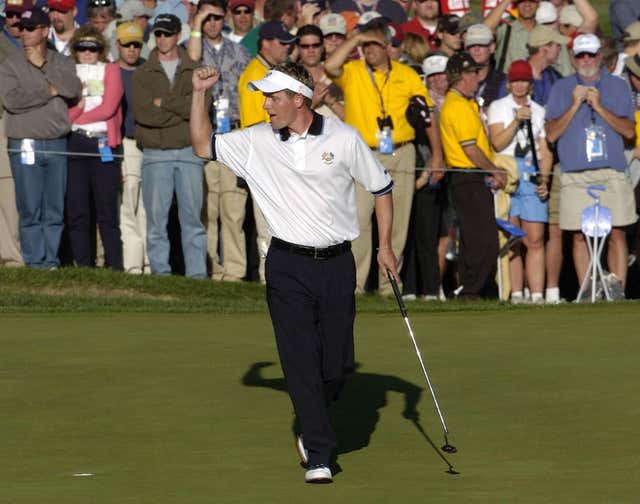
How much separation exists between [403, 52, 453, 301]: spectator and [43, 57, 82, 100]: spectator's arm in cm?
324

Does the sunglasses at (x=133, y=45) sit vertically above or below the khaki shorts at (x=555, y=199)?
above

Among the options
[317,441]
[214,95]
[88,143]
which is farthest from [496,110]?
[317,441]

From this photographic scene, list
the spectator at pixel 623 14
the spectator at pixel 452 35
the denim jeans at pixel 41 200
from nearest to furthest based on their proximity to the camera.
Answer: the denim jeans at pixel 41 200
the spectator at pixel 452 35
the spectator at pixel 623 14

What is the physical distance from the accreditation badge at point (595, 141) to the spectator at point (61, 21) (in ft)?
17.3

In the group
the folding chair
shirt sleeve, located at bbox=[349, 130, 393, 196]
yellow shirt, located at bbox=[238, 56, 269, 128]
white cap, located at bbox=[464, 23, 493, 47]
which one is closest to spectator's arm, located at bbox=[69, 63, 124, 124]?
yellow shirt, located at bbox=[238, 56, 269, 128]

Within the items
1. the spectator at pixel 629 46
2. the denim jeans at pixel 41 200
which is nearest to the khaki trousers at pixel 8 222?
the denim jeans at pixel 41 200

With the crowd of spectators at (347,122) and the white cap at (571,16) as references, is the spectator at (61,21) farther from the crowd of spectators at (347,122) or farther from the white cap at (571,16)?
the white cap at (571,16)

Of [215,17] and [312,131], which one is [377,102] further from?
[312,131]

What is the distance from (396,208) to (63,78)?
335 cm

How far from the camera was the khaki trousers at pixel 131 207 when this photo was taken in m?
16.0

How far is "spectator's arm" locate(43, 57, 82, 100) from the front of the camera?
605 inches

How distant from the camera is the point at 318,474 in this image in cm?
740

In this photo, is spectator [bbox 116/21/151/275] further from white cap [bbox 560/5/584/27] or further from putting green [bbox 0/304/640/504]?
white cap [bbox 560/5/584/27]

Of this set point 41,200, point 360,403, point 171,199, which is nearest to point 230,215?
point 171,199
